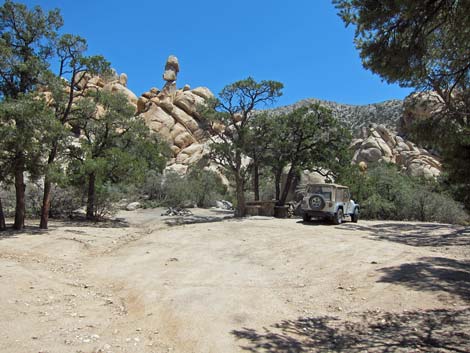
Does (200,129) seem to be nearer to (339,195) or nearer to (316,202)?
(339,195)

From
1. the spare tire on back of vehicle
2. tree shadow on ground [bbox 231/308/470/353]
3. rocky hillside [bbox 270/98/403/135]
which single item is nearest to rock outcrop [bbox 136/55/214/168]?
rocky hillside [bbox 270/98/403/135]

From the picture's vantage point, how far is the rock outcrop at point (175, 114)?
55.2 metres

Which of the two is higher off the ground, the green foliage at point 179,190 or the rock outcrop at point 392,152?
the rock outcrop at point 392,152

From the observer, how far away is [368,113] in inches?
2589

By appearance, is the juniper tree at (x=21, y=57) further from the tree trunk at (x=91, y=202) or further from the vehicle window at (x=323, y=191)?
the vehicle window at (x=323, y=191)

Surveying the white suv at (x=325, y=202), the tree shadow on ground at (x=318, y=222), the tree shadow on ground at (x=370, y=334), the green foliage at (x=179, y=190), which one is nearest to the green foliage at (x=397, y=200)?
the tree shadow on ground at (x=318, y=222)

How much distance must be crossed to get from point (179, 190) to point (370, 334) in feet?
89.7

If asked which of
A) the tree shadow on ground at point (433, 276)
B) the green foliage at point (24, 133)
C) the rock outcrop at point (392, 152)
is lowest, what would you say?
the tree shadow on ground at point (433, 276)

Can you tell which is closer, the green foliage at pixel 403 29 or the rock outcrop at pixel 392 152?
the green foliage at pixel 403 29

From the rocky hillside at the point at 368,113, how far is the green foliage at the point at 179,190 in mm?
33309

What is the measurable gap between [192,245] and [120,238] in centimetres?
366

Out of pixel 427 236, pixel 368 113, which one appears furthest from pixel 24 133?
pixel 368 113

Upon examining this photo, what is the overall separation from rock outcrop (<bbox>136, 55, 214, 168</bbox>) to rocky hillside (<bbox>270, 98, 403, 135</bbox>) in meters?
15.5

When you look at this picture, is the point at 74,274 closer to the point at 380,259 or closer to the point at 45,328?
the point at 45,328
